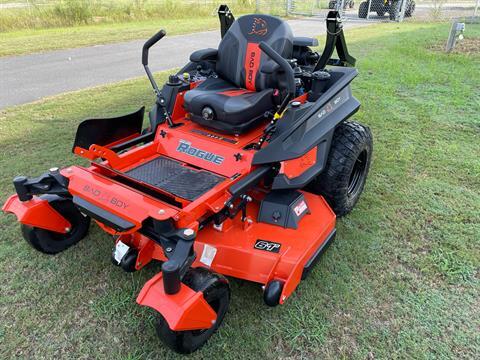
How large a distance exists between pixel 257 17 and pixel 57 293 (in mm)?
2591

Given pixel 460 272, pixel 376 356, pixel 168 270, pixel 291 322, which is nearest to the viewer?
pixel 168 270

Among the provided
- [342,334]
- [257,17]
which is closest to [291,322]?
[342,334]

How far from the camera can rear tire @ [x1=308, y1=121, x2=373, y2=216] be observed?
3.10m

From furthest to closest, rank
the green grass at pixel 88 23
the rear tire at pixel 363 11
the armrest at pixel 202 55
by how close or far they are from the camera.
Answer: the rear tire at pixel 363 11 < the green grass at pixel 88 23 < the armrest at pixel 202 55

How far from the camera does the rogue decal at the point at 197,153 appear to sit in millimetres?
2967

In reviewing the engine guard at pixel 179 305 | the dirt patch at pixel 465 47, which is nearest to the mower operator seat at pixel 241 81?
the engine guard at pixel 179 305

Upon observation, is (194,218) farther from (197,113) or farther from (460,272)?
(460,272)


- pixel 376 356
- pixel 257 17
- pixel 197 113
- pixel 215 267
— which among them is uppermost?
pixel 257 17

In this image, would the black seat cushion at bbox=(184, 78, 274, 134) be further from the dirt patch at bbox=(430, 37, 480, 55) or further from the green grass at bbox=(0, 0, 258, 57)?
the green grass at bbox=(0, 0, 258, 57)

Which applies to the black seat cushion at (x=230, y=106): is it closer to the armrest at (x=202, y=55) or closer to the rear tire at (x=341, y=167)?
the armrest at (x=202, y=55)

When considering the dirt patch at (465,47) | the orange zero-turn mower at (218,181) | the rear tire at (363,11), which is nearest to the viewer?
the orange zero-turn mower at (218,181)

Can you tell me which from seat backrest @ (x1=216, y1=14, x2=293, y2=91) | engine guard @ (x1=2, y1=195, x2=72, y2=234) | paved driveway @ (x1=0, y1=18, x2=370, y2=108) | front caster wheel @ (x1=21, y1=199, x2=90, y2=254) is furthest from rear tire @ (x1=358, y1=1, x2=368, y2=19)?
engine guard @ (x1=2, y1=195, x2=72, y2=234)

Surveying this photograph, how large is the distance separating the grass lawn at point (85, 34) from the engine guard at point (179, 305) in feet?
30.1

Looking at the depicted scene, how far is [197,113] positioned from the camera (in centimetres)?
312
